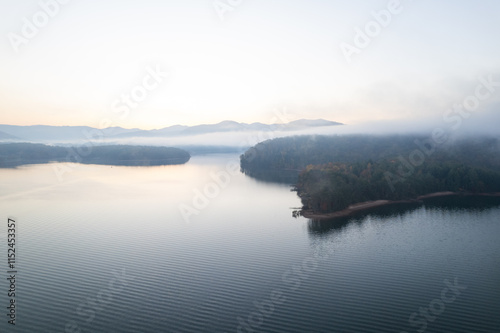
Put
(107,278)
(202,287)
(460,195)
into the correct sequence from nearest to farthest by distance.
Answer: (202,287), (107,278), (460,195)

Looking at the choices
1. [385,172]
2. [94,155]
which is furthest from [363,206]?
[94,155]

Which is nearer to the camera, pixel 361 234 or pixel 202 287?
pixel 202 287

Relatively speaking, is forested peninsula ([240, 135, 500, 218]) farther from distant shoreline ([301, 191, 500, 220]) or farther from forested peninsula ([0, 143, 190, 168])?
forested peninsula ([0, 143, 190, 168])

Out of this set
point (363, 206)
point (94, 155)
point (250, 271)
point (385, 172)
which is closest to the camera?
point (250, 271)

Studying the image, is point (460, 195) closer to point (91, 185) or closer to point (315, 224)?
point (315, 224)

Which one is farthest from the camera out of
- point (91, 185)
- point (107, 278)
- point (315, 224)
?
point (91, 185)

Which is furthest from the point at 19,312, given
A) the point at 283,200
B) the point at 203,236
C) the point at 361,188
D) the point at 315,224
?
the point at 361,188

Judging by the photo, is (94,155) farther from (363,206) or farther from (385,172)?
(363,206)

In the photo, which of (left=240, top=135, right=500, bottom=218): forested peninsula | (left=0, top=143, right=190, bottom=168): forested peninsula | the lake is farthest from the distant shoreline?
(left=0, top=143, right=190, bottom=168): forested peninsula

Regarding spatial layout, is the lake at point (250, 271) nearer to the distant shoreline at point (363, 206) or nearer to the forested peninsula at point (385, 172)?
the distant shoreline at point (363, 206)
